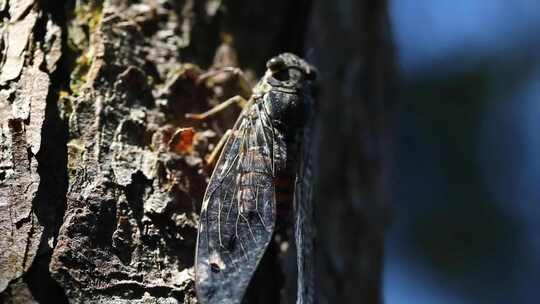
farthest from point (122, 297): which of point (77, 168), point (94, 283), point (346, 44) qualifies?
point (346, 44)

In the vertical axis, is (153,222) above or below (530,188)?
below

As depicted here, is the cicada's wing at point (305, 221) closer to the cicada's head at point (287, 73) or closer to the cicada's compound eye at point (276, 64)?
the cicada's head at point (287, 73)

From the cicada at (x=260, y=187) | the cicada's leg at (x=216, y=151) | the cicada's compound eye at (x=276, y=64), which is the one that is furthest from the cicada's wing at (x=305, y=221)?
the cicada's leg at (x=216, y=151)

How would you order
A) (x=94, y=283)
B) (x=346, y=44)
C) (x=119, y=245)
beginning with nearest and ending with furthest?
1. (x=94, y=283)
2. (x=119, y=245)
3. (x=346, y=44)

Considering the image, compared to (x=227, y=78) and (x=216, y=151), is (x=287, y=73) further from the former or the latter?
(x=216, y=151)

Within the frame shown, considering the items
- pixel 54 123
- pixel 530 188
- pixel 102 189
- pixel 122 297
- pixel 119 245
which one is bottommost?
pixel 122 297

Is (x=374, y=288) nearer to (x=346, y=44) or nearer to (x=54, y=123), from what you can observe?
(x=346, y=44)
